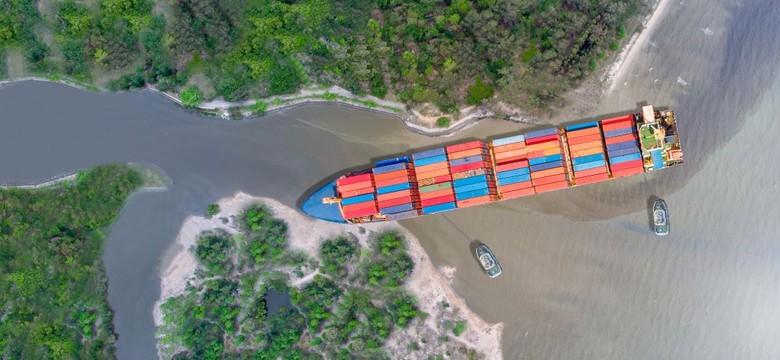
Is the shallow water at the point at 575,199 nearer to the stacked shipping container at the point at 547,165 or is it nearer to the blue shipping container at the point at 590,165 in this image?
the stacked shipping container at the point at 547,165

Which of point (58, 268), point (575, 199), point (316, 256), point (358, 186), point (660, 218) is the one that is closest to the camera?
point (358, 186)

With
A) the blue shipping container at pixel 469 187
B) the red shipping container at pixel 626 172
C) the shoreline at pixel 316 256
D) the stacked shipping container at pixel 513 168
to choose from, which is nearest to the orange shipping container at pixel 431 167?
the blue shipping container at pixel 469 187

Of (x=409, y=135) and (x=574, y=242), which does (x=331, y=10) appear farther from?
(x=574, y=242)

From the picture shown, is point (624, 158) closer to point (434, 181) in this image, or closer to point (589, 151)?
point (589, 151)

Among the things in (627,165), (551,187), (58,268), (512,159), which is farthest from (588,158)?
(58,268)

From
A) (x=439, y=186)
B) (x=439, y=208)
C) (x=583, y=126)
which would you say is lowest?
(x=439, y=208)

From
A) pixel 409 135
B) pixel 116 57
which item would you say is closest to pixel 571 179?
pixel 409 135
